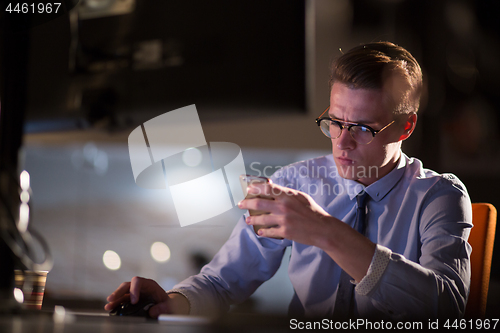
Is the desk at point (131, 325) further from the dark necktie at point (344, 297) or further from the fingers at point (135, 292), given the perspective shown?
the dark necktie at point (344, 297)

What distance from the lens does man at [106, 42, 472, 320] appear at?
2.38ft

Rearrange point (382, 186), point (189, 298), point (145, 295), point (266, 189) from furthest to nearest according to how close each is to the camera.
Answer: point (382, 186) < point (189, 298) < point (145, 295) < point (266, 189)

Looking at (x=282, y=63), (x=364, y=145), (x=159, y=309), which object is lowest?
(x=159, y=309)

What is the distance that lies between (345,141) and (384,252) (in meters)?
0.36

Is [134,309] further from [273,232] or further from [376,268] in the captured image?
[376,268]

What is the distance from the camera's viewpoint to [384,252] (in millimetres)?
735

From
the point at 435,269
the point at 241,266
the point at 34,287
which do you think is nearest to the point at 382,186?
the point at 435,269

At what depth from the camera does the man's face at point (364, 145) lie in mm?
996

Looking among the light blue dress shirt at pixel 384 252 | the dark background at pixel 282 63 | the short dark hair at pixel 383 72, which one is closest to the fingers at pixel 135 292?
the light blue dress shirt at pixel 384 252

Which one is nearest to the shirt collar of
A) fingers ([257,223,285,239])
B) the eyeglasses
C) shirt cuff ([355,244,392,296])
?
the eyeglasses

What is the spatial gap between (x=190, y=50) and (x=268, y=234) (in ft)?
3.76

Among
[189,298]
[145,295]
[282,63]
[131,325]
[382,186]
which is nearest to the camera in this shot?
[131,325]

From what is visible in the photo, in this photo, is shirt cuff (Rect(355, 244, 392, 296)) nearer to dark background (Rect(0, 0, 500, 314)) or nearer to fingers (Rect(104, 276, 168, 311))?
fingers (Rect(104, 276, 168, 311))

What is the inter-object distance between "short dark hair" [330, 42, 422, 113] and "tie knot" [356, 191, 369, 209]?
10.0 inches
